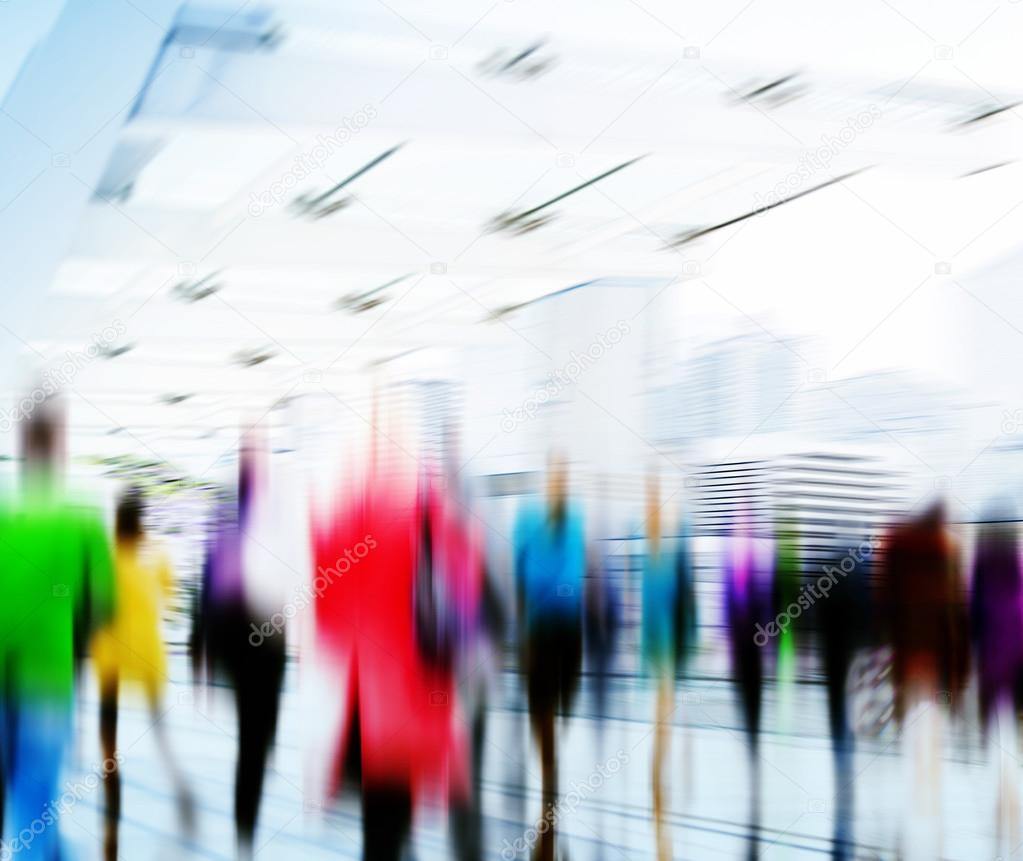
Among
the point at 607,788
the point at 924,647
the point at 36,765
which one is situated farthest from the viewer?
the point at 924,647

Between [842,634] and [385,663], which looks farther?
[842,634]

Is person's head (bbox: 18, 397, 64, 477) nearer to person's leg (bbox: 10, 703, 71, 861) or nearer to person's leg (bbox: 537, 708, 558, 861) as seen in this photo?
person's leg (bbox: 10, 703, 71, 861)

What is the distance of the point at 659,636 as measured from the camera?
188 centimetres

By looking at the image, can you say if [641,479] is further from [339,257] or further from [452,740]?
[339,257]

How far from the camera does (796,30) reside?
1.96m

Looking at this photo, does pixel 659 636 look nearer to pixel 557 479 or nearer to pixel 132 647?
pixel 557 479

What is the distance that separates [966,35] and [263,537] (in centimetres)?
192

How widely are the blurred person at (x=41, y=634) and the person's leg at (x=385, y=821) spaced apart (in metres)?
0.62

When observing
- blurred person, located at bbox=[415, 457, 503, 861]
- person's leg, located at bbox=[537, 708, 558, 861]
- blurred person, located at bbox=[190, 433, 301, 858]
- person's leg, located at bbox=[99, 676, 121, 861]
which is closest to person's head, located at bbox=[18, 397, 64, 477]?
blurred person, located at bbox=[190, 433, 301, 858]

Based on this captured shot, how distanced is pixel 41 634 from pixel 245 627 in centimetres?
40

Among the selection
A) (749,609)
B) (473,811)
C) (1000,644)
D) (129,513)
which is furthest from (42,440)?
(1000,644)

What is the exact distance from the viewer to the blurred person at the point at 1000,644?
2008 mm

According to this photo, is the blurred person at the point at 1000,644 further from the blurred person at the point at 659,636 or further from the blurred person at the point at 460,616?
the blurred person at the point at 460,616

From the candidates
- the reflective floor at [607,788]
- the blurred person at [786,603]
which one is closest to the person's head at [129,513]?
the reflective floor at [607,788]
